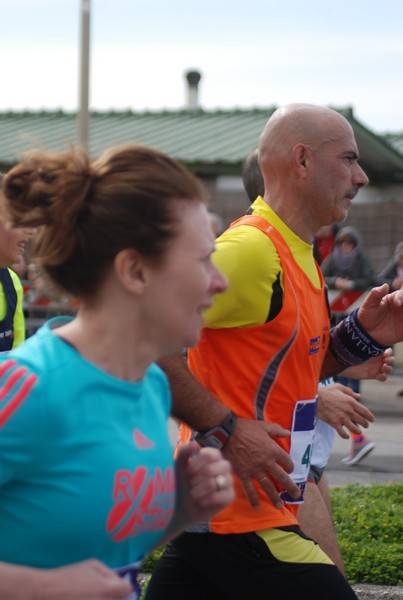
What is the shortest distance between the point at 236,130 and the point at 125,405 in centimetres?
2123

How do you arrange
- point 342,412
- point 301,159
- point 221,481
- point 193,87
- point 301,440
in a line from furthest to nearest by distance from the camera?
point 193,87 → point 342,412 → point 301,159 → point 301,440 → point 221,481

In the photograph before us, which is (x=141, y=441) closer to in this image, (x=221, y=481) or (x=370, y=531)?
(x=221, y=481)

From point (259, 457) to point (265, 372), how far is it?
12.8 inches

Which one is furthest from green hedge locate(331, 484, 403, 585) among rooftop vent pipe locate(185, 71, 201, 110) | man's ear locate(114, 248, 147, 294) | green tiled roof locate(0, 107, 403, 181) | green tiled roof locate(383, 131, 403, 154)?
rooftop vent pipe locate(185, 71, 201, 110)

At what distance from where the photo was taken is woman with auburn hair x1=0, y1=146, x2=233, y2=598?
2.19 metres

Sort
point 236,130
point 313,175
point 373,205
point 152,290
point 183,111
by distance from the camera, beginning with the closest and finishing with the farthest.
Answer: point 152,290 < point 313,175 < point 373,205 < point 236,130 < point 183,111

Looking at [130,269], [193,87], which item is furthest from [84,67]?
[130,269]

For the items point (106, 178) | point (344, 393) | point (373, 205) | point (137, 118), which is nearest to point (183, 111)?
point (137, 118)

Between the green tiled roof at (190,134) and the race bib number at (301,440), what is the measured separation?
17.0m

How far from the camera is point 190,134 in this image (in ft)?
76.6

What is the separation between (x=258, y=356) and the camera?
367 cm

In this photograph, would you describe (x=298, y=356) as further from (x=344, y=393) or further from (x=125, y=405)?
(x=125, y=405)

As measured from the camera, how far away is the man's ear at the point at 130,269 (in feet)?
7.62

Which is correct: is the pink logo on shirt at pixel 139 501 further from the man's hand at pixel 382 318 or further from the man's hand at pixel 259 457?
the man's hand at pixel 382 318
